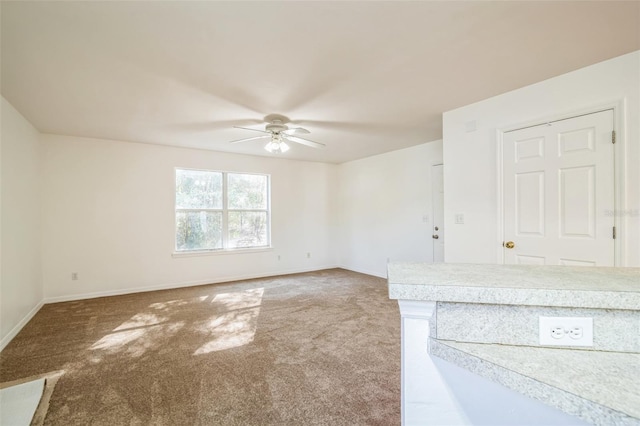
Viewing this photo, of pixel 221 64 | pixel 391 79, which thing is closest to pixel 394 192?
pixel 391 79

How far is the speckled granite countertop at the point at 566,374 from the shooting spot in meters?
0.60

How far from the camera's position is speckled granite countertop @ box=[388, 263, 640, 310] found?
79cm

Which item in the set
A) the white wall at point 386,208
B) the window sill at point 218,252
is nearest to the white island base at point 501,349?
the white wall at point 386,208

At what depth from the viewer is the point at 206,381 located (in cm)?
217

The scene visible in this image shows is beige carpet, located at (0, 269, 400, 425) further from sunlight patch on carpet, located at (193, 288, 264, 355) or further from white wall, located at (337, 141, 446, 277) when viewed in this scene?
white wall, located at (337, 141, 446, 277)

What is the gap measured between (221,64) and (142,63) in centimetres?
61

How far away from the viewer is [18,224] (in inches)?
127

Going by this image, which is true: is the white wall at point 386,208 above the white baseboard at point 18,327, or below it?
above

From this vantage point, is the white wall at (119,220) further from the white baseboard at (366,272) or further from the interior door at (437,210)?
the interior door at (437,210)

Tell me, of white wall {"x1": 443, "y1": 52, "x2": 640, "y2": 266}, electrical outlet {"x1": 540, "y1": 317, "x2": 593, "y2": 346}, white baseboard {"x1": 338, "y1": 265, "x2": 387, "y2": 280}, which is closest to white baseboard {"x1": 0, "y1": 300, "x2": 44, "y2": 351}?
electrical outlet {"x1": 540, "y1": 317, "x2": 593, "y2": 346}

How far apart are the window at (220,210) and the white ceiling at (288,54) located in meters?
1.87

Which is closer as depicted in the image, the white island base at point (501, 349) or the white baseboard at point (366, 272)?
the white island base at point (501, 349)

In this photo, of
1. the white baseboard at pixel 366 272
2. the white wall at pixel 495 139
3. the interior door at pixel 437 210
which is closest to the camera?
the white wall at pixel 495 139

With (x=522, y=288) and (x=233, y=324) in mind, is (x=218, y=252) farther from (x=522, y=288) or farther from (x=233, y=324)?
(x=522, y=288)
